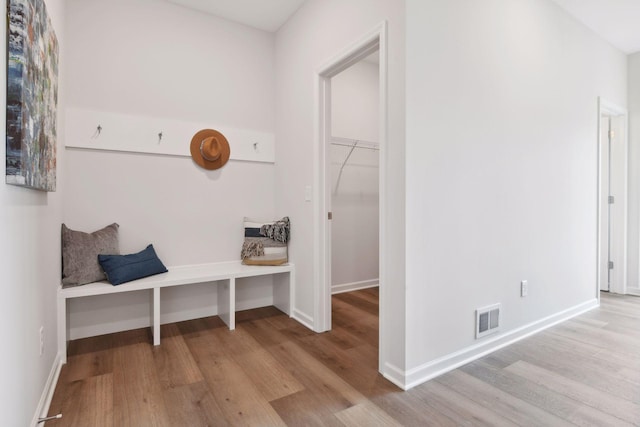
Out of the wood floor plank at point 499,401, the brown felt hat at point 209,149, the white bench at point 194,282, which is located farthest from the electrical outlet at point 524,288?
the brown felt hat at point 209,149

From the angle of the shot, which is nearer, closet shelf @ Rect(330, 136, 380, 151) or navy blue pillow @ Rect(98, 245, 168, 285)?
navy blue pillow @ Rect(98, 245, 168, 285)

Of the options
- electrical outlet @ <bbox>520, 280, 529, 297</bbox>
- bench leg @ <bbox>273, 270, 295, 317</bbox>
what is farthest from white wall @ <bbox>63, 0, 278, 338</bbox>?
electrical outlet @ <bbox>520, 280, 529, 297</bbox>

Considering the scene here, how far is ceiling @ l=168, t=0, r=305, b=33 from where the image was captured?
9.31ft

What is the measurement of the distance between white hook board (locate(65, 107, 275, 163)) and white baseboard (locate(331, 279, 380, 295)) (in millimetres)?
1704

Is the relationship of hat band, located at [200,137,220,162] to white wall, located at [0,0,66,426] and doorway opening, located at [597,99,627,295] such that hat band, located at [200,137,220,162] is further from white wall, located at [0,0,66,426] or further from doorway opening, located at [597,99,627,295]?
doorway opening, located at [597,99,627,295]

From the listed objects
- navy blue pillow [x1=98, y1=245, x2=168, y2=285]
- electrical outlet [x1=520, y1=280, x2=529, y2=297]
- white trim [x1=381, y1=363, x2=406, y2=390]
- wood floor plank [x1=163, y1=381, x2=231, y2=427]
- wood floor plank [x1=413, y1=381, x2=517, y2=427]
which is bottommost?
wood floor plank [x1=163, y1=381, x2=231, y2=427]

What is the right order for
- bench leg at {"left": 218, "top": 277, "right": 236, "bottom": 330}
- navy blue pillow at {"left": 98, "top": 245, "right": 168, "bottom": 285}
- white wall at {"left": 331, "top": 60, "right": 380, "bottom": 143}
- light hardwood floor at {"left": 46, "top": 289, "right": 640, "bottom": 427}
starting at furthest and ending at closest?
white wall at {"left": 331, "top": 60, "right": 380, "bottom": 143}, bench leg at {"left": 218, "top": 277, "right": 236, "bottom": 330}, navy blue pillow at {"left": 98, "top": 245, "right": 168, "bottom": 285}, light hardwood floor at {"left": 46, "top": 289, "right": 640, "bottom": 427}

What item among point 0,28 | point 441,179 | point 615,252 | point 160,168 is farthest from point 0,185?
point 615,252

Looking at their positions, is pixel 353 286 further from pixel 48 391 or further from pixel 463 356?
pixel 48 391

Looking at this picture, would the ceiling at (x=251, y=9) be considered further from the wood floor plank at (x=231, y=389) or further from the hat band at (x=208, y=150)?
the wood floor plank at (x=231, y=389)

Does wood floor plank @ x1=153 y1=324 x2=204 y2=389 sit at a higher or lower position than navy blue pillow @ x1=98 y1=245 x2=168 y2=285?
lower

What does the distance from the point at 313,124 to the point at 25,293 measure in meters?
2.02

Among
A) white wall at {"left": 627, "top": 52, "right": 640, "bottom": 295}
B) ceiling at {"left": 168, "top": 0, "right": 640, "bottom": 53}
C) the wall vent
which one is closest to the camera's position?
the wall vent

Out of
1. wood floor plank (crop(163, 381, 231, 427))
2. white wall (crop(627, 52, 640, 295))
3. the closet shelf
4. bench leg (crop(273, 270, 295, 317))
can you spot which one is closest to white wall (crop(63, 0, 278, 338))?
bench leg (crop(273, 270, 295, 317))
